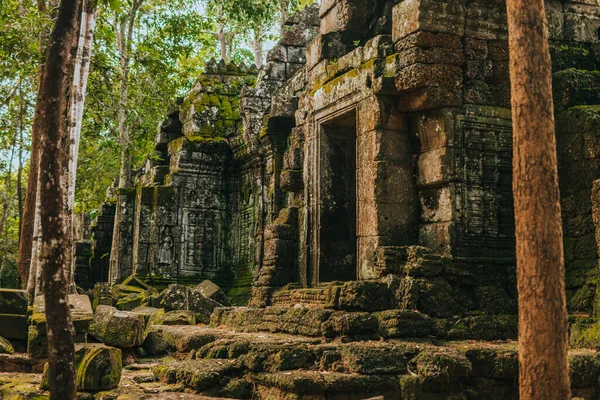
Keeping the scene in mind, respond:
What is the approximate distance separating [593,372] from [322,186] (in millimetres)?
4861

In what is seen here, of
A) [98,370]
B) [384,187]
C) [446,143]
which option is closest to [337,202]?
[384,187]

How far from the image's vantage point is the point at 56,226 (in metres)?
4.62

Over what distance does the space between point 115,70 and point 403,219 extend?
850 cm

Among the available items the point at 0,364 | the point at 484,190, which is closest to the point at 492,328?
the point at 484,190

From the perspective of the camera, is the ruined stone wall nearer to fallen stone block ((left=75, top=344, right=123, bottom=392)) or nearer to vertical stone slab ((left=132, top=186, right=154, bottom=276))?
fallen stone block ((left=75, top=344, right=123, bottom=392))

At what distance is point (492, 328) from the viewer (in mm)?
7551

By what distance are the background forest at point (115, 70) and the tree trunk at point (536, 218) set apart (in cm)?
272

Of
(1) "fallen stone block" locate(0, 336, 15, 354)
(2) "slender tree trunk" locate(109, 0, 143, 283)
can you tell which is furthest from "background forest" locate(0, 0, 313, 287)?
(1) "fallen stone block" locate(0, 336, 15, 354)

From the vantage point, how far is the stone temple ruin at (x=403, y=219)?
656 cm

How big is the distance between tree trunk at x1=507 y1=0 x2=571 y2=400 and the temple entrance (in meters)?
5.35

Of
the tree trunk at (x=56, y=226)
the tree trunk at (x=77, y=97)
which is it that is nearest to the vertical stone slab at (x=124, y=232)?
the tree trunk at (x=77, y=97)

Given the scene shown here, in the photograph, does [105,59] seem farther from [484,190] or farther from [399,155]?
[484,190]

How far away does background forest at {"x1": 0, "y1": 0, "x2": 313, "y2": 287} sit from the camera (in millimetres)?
14766

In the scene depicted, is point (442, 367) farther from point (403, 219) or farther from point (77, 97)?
point (77, 97)
